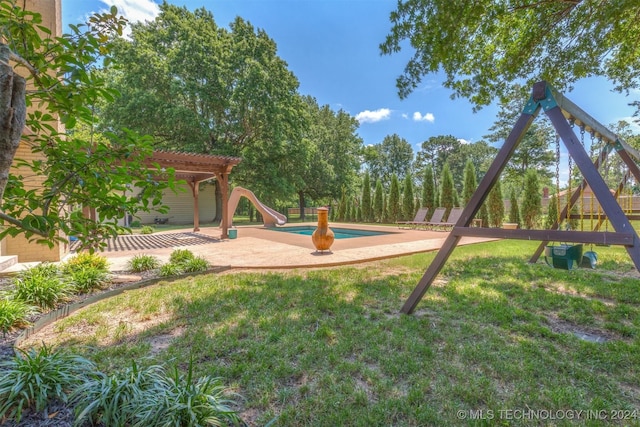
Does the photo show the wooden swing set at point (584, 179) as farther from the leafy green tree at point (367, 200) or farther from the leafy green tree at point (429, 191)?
the leafy green tree at point (367, 200)

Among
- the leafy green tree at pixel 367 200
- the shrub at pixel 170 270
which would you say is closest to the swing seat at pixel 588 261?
the shrub at pixel 170 270

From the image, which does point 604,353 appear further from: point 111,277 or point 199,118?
point 199,118

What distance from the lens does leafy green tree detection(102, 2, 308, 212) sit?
16.9m

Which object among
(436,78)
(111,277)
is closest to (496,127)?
(436,78)

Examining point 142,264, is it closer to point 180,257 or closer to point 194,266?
point 180,257

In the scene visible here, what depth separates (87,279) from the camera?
4113 mm

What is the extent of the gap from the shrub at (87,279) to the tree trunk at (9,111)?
370 cm

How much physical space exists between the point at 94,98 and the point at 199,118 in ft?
58.9

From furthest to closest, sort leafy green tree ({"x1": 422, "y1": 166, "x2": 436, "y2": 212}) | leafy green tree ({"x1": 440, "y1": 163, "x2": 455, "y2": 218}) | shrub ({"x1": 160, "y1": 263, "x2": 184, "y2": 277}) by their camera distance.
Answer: leafy green tree ({"x1": 422, "y1": 166, "x2": 436, "y2": 212}) → leafy green tree ({"x1": 440, "y1": 163, "x2": 455, "y2": 218}) → shrub ({"x1": 160, "y1": 263, "x2": 184, "y2": 277})

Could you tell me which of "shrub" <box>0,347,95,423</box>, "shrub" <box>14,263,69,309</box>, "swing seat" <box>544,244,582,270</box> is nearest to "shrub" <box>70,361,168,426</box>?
"shrub" <box>0,347,95,423</box>

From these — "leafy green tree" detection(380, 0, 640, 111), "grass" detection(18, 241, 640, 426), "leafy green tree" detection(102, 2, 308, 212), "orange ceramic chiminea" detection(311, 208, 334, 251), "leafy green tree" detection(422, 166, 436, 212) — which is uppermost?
"leafy green tree" detection(102, 2, 308, 212)

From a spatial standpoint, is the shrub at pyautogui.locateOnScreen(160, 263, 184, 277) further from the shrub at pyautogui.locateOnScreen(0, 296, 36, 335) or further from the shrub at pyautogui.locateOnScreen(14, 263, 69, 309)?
the shrub at pyautogui.locateOnScreen(0, 296, 36, 335)

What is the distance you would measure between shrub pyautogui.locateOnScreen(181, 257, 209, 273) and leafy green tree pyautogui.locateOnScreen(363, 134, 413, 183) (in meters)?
41.2

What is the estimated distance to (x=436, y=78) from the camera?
614cm
